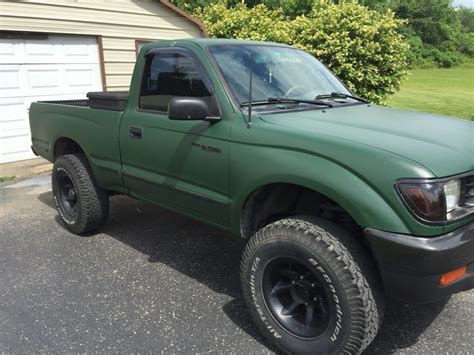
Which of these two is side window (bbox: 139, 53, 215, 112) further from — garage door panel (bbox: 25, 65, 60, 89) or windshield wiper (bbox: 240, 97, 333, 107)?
garage door panel (bbox: 25, 65, 60, 89)

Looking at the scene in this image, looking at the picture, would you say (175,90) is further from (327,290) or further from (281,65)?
(327,290)

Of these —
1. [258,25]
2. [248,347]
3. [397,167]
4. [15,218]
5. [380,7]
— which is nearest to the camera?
[397,167]

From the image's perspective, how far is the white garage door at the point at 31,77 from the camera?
8.23 meters

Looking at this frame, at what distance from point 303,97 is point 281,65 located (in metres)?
0.36

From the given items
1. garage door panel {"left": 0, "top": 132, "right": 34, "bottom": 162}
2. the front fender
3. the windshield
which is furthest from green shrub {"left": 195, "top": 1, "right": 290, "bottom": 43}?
the front fender

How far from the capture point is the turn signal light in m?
2.41

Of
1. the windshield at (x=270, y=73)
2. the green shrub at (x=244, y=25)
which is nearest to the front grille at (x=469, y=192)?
the windshield at (x=270, y=73)

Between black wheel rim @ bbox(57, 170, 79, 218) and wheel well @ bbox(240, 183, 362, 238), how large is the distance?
8.19ft

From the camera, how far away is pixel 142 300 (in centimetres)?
358

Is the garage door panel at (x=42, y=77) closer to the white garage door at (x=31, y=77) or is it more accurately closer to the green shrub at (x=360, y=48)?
the white garage door at (x=31, y=77)

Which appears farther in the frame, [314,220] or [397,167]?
[314,220]

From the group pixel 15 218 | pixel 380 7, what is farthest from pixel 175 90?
pixel 380 7

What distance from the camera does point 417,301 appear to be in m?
2.47

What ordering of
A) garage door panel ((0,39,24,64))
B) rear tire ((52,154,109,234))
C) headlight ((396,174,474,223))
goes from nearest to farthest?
headlight ((396,174,474,223)), rear tire ((52,154,109,234)), garage door panel ((0,39,24,64))
